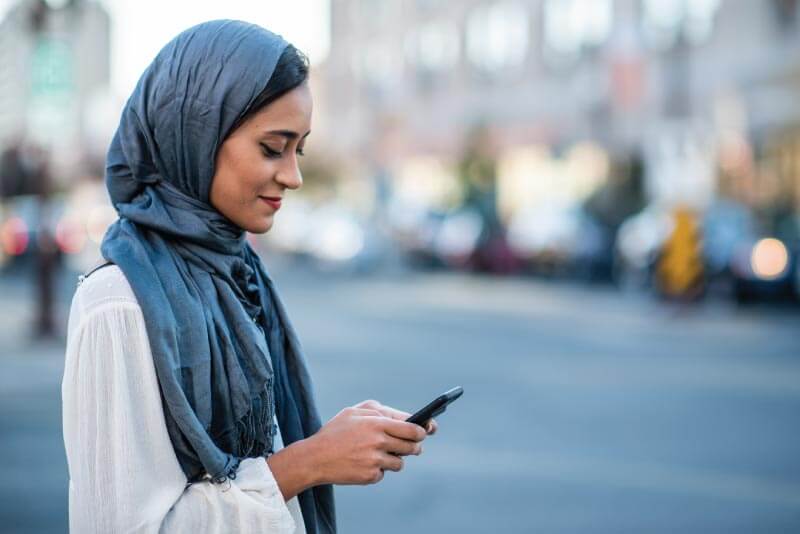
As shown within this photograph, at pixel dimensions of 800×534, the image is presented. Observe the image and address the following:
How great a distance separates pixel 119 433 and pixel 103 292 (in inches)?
8.8

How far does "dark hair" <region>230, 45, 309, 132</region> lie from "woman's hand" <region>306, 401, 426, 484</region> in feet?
1.75

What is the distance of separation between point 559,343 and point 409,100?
3971 cm

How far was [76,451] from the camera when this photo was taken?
1.84 metres

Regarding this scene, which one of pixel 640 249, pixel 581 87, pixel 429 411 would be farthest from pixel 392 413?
pixel 581 87

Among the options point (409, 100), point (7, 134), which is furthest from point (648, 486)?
point (409, 100)

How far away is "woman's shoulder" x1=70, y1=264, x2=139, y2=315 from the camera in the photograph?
1848 millimetres

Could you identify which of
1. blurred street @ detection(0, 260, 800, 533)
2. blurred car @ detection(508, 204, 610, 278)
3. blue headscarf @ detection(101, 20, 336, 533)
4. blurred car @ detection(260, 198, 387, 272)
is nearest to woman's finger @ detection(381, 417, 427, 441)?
blue headscarf @ detection(101, 20, 336, 533)

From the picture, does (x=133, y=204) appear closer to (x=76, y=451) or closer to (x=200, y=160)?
(x=200, y=160)

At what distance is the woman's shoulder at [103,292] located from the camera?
1.85 metres

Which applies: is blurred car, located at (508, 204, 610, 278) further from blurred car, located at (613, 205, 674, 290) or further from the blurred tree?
blurred car, located at (613, 205, 674, 290)

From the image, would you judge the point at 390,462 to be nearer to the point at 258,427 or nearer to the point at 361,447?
the point at 361,447

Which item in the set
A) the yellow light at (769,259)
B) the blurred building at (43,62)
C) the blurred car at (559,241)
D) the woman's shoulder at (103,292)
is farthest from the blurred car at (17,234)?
the woman's shoulder at (103,292)

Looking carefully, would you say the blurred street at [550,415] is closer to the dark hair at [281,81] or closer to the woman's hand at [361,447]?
the woman's hand at [361,447]

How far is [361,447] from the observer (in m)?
1.92
